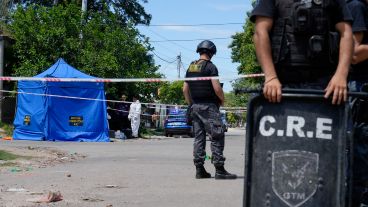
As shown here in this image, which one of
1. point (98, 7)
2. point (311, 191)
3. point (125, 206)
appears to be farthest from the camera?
point (98, 7)

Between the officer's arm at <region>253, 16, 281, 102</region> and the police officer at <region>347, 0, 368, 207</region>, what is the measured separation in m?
0.87

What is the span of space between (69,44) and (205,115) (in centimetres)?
1602

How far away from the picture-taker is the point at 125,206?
5.53 metres

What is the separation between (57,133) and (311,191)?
49.8 ft

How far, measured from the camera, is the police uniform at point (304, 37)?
3541mm

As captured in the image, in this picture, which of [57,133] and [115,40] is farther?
[115,40]

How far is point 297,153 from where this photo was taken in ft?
10.7

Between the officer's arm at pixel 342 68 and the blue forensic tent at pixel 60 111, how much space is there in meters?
14.6

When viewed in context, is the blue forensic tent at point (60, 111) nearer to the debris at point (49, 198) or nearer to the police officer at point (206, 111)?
the police officer at point (206, 111)

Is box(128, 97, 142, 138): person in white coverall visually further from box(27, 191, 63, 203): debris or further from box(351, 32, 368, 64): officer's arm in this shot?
box(351, 32, 368, 64): officer's arm

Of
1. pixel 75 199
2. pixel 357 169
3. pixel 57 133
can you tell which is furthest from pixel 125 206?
pixel 57 133

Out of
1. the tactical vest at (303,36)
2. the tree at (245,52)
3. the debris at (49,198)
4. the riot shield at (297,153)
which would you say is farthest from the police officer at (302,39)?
the tree at (245,52)

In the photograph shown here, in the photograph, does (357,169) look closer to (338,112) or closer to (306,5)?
(338,112)

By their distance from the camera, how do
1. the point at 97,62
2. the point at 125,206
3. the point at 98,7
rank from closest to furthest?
the point at 125,206 → the point at 97,62 → the point at 98,7
